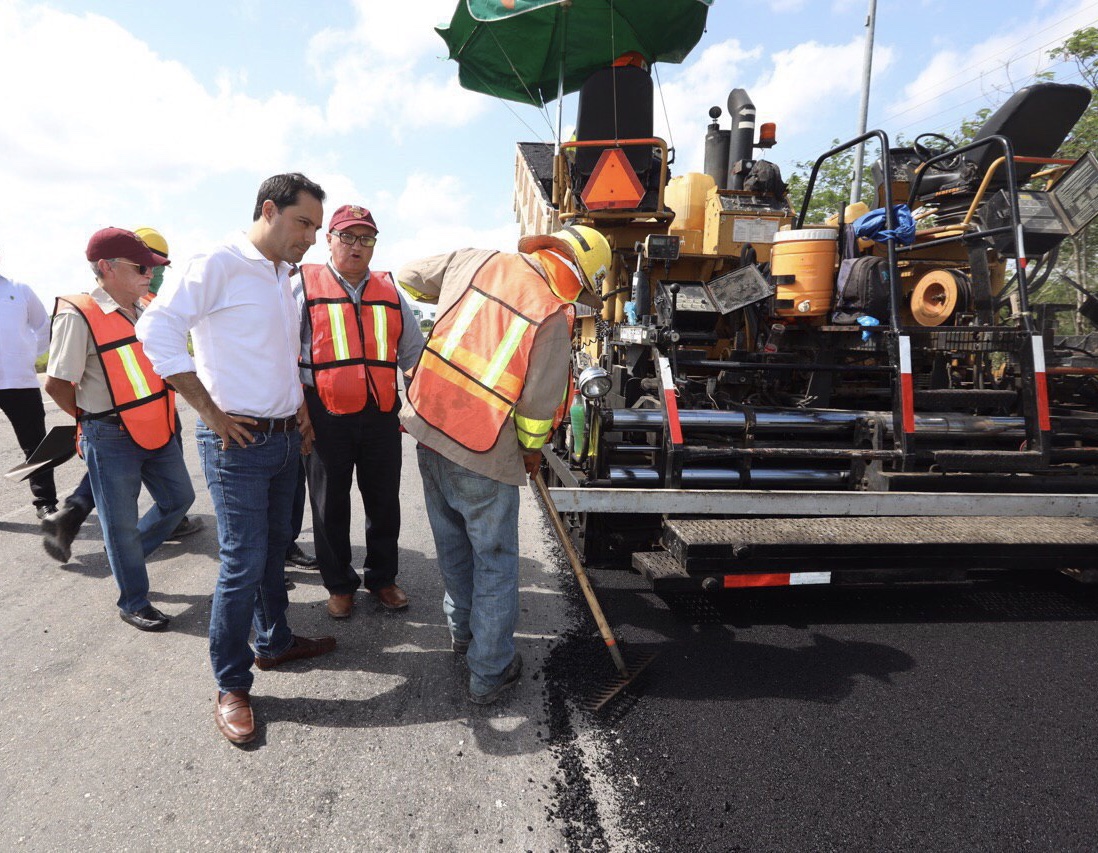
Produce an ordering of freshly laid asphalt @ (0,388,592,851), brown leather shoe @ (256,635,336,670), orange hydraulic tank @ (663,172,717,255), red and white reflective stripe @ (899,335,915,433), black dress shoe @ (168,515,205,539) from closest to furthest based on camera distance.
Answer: freshly laid asphalt @ (0,388,592,851) → brown leather shoe @ (256,635,336,670) → red and white reflective stripe @ (899,335,915,433) → black dress shoe @ (168,515,205,539) → orange hydraulic tank @ (663,172,717,255)

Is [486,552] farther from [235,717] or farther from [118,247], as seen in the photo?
[118,247]

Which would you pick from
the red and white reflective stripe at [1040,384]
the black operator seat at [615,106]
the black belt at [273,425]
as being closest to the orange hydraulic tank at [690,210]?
the black operator seat at [615,106]

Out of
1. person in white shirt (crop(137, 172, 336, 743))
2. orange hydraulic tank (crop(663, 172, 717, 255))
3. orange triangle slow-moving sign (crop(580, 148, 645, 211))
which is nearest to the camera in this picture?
person in white shirt (crop(137, 172, 336, 743))

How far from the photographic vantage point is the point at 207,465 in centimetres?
211

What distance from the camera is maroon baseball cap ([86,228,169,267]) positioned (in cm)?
259

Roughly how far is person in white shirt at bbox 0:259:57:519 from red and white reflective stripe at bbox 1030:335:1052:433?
6.00 m

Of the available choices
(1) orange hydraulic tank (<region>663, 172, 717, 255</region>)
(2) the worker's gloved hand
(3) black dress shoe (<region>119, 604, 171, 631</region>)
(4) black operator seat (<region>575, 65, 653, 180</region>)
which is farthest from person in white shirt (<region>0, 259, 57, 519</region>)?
(1) orange hydraulic tank (<region>663, 172, 717, 255</region>)

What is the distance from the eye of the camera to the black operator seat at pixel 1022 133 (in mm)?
4438

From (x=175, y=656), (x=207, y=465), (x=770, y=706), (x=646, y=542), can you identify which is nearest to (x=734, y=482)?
(x=646, y=542)

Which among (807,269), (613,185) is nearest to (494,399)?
(807,269)

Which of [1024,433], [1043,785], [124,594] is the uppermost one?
[1024,433]

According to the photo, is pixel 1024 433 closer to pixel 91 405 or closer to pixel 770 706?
pixel 770 706

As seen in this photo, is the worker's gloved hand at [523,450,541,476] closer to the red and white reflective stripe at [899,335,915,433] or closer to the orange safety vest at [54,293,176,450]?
the orange safety vest at [54,293,176,450]

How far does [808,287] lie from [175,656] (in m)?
3.93
